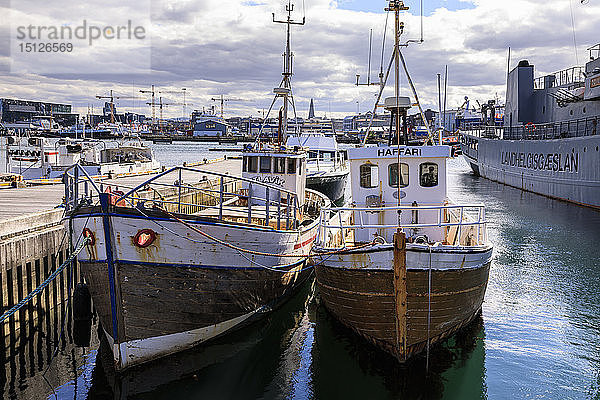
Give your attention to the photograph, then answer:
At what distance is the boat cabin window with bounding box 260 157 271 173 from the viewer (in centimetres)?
2008

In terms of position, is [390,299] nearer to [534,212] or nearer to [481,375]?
[481,375]

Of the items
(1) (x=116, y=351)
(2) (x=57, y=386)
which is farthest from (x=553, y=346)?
(2) (x=57, y=386)

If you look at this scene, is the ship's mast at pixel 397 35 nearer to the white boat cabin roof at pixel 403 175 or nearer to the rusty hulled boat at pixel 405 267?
the white boat cabin roof at pixel 403 175

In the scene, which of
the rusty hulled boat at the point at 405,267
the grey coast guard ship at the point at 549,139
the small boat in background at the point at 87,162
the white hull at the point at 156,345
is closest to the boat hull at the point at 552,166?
the grey coast guard ship at the point at 549,139

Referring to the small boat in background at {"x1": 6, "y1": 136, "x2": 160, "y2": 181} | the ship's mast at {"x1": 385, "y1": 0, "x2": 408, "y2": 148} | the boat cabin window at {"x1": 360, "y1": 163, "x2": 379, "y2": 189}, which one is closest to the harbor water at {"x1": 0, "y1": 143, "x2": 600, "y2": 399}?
the boat cabin window at {"x1": 360, "y1": 163, "x2": 379, "y2": 189}

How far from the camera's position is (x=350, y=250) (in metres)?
11.7

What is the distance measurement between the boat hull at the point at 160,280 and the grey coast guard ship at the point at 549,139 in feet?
88.6

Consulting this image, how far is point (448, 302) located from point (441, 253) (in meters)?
1.19

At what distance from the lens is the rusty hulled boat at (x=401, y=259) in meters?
11.2

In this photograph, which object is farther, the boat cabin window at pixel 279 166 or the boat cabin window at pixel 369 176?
the boat cabin window at pixel 279 166

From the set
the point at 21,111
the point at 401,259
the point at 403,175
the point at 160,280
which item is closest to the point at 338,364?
the point at 401,259

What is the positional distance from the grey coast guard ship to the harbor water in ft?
63.7

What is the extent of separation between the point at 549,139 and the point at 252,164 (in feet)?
92.7

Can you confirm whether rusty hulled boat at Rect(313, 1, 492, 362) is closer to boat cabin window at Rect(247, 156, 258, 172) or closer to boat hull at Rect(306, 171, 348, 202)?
boat cabin window at Rect(247, 156, 258, 172)
